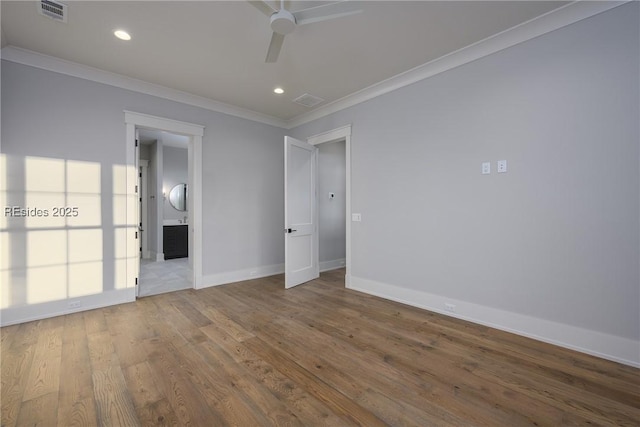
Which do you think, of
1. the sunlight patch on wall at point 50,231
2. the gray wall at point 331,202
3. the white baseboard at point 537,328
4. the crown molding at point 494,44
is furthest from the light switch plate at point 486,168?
the sunlight patch on wall at point 50,231

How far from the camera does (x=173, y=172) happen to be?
296 inches

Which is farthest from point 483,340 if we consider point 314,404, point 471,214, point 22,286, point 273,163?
point 22,286

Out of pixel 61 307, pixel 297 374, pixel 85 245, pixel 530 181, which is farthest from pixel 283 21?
pixel 61 307

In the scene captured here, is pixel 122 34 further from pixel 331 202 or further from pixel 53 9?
pixel 331 202

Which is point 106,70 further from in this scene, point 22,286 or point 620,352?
point 620,352

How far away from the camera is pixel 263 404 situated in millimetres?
1714

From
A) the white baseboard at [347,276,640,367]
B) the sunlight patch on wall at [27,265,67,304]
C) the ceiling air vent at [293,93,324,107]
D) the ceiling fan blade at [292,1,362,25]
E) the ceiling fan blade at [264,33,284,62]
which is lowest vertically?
the white baseboard at [347,276,640,367]

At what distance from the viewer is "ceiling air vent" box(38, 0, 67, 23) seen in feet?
7.66

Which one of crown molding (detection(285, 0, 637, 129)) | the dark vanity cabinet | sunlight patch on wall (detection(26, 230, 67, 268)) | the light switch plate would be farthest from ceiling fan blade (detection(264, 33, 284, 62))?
the dark vanity cabinet

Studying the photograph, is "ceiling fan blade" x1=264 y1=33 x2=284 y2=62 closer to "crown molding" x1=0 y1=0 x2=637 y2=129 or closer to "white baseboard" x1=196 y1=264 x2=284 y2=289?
"crown molding" x1=0 y1=0 x2=637 y2=129

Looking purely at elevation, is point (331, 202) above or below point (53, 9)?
below

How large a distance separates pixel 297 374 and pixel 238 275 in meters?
2.97

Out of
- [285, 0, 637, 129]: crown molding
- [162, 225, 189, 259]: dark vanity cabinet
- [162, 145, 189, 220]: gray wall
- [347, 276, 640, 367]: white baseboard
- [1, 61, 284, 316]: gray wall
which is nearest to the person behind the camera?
[347, 276, 640, 367]: white baseboard

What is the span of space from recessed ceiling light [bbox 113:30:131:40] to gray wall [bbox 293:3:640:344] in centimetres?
308
